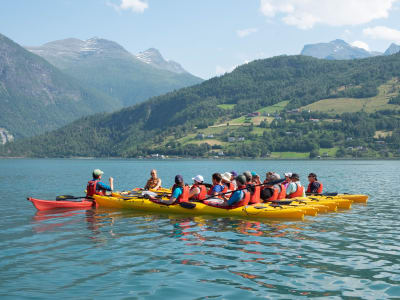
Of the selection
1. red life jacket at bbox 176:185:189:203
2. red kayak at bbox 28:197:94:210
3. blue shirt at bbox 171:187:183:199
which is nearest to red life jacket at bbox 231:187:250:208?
red life jacket at bbox 176:185:189:203

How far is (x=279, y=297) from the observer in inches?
382

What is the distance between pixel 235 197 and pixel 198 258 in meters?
7.92

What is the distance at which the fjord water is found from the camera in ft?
33.5

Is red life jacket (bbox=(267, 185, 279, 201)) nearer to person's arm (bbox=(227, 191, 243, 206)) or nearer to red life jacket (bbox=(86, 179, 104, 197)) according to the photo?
person's arm (bbox=(227, 191, 243, 206))

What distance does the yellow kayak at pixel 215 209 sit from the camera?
2055cm

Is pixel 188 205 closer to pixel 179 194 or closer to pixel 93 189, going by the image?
pixel 179 194

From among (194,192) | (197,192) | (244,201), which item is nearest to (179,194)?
(194,192)

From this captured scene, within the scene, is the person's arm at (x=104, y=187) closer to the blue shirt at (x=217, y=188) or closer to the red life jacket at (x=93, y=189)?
the red life jacket at (x=93, y=189)

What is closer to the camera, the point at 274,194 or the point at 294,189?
the point at 274,194

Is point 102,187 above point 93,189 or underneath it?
above

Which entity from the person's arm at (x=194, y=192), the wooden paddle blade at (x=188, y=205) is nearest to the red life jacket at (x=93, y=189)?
the person's arm at (x=194, y=192)

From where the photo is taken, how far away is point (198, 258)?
43.0 ft

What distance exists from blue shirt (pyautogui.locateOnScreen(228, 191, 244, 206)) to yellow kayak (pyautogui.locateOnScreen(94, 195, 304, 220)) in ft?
1.32

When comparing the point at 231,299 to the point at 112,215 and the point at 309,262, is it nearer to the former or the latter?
the point at 309,262
